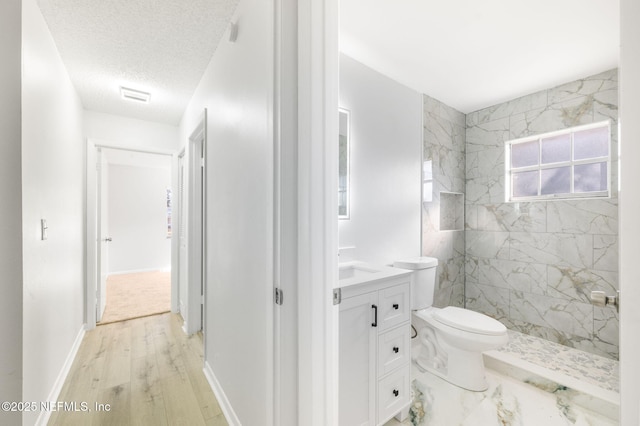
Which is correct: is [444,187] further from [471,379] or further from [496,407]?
[496,407]

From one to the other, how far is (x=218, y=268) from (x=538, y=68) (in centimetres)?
310

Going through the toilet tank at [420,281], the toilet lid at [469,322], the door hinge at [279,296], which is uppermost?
the door hinge at [279,296]

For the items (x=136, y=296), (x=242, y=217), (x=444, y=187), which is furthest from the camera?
(x=136, y=296)

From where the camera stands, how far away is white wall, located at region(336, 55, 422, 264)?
7.11 feet

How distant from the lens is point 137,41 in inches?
70.0

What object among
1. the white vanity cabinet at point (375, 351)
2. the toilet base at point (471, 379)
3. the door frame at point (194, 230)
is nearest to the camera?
the white vanity cabinet at point (375, 351)

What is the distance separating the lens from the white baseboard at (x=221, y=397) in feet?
5.02

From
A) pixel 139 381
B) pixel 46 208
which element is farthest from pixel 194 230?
pixel 139 381

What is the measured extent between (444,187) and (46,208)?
334cm

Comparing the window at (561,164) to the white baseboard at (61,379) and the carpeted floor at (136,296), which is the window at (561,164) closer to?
the white baseboard at (61,379)

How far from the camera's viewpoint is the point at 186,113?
9.31ft

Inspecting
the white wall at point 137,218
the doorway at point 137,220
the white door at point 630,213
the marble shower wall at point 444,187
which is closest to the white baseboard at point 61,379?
Result: the doorway at point 137,220

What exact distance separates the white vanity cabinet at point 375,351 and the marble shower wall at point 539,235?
1347 mm

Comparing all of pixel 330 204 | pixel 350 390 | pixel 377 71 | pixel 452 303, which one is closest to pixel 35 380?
pixel 350 390
